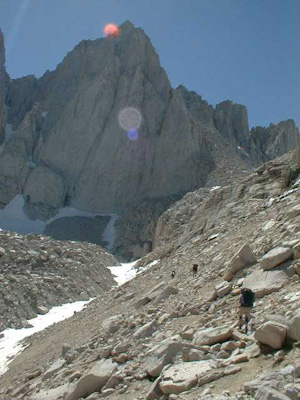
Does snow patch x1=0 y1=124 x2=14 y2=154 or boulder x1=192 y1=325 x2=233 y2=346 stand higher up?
snow patch x1=0 y1=124 x2=14 y2=154

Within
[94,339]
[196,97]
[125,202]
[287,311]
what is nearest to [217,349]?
[287,311]

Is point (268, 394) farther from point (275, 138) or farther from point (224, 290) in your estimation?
point (275, 138)

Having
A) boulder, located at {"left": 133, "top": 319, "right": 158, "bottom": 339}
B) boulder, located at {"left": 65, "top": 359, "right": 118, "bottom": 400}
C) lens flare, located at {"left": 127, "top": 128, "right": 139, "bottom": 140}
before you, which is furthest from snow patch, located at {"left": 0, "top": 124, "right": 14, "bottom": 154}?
boulder, located at {"left": 65, "top": 359, "right": 118, "bottom": 400}

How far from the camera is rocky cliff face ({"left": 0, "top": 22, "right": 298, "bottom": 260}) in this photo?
79.1 m

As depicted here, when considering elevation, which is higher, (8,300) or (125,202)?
(125,202)

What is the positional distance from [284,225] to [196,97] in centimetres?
9525

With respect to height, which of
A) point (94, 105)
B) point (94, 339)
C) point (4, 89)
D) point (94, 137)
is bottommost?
point (94, 339)

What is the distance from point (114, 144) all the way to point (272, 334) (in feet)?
260

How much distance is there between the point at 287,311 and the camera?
6.00 m

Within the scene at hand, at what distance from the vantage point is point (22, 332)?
20969 millimetres

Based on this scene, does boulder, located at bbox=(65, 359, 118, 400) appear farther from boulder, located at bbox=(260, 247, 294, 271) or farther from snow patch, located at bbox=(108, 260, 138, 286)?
snow patch, located at bbox=(108, 260, 138, 286)

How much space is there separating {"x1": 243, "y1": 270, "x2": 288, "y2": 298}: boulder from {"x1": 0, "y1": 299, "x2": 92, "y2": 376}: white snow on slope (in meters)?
10.7

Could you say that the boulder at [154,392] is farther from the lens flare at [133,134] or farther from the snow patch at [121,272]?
the lens flare at [133,134]

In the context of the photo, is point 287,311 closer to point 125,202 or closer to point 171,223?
point 171,223
